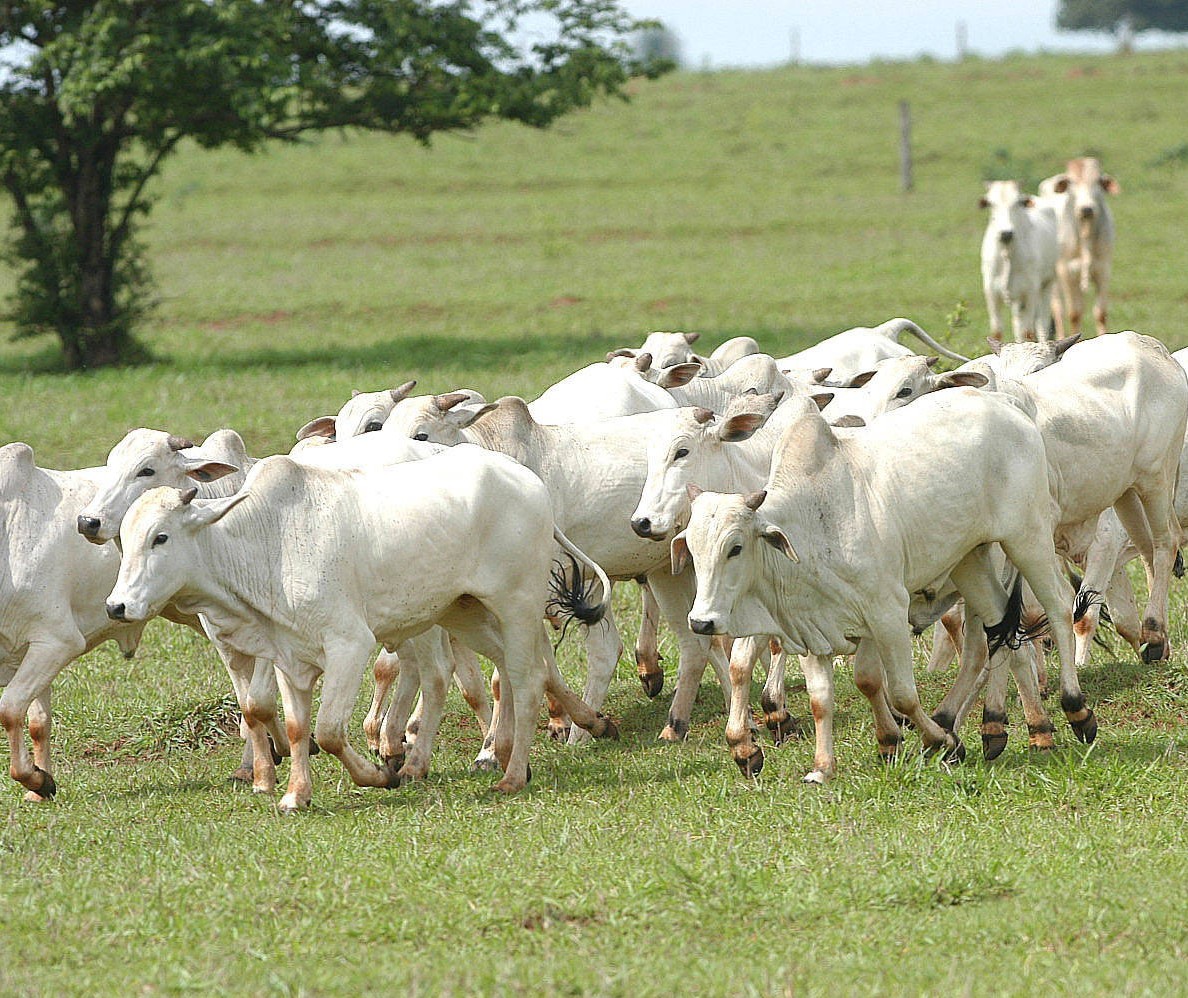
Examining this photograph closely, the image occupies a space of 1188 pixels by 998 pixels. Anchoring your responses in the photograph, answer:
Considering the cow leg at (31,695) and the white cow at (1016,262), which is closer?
the cow leg at (31,695)

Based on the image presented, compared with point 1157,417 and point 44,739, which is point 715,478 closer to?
point 1157,417

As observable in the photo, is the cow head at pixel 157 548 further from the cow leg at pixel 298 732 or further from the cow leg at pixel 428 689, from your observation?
the cow leg at pixel 428 689

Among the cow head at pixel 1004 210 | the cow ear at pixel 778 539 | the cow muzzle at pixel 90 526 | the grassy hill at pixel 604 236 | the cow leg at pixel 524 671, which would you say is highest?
the cow muzzle at pixel 90 526

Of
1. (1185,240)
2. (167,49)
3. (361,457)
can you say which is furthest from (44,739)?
(1185,240)

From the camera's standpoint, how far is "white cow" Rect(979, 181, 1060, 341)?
55.5ft

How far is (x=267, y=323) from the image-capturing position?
68.9 ft

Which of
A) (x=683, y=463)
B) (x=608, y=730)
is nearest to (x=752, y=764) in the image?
(x=608, y=730)

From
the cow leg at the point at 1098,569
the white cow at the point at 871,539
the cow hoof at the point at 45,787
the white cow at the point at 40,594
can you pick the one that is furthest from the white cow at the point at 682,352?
the cow hoof at the point at 45,787

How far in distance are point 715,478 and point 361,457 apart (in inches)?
59.1

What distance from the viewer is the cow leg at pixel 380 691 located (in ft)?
26.9

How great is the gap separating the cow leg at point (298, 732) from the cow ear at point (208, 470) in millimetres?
863

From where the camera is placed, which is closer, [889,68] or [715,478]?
[715,478]

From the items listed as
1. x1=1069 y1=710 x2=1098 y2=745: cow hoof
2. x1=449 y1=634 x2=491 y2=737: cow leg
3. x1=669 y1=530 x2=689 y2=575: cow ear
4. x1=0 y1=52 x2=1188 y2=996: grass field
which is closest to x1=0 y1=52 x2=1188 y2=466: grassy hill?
x1=0 y1=52 x2=1188 y2=996: grass field

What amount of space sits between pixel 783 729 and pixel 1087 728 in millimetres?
1284
